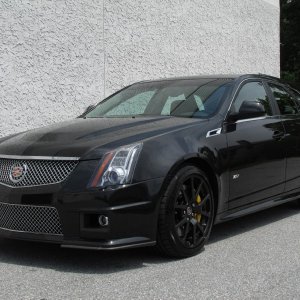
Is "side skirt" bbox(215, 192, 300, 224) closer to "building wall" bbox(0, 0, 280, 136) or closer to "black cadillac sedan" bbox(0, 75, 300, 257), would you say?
"black cadillac sedan" bbox(0, 75, 300, 257)

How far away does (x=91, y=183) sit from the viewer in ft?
13.9

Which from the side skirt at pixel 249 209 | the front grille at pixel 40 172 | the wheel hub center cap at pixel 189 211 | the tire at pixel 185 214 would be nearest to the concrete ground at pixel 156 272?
the tire at pixel 185 214

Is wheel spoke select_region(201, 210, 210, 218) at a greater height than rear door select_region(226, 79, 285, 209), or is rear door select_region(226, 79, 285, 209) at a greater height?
rear door select_region(226, 79, 285, 209)

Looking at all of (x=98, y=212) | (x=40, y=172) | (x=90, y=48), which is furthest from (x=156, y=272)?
(x=90, y=48)

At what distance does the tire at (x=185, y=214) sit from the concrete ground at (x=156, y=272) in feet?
0.41

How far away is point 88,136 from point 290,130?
262cm

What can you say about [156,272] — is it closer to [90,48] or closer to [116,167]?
[116,167]

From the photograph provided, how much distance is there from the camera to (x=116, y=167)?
14.2 feet

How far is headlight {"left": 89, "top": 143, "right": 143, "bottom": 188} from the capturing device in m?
4.27

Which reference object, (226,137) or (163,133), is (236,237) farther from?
(163,133)

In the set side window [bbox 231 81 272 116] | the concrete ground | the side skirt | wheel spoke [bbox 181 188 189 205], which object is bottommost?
the concrete ground

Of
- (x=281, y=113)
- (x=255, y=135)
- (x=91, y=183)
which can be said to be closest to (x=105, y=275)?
(x=91, y=183)

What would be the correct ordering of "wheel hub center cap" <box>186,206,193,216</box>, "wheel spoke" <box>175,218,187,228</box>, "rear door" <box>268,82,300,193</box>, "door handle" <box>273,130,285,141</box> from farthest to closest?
"rear door" <box>268,82,300,193</box>
"door handle" <box>273,130,285,141</box>
"wheel hub center cap" <box>186,206,193,216</box>
"wheel spoke" <box>175,218,187,228</box>

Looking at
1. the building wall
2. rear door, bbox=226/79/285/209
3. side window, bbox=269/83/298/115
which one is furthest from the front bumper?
the building wall
